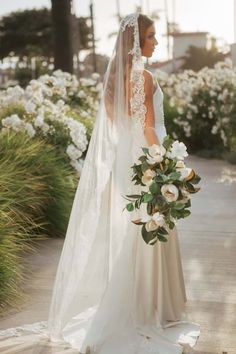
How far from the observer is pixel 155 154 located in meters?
3.93

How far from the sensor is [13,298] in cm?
502

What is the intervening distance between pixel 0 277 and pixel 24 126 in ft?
10.6

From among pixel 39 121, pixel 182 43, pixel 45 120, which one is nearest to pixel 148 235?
pixel 39 121

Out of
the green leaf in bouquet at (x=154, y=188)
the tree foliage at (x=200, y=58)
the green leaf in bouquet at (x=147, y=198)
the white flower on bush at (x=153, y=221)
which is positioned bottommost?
the tree foliage at (x=200, y=58)

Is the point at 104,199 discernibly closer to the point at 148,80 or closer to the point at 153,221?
the point at 153,221

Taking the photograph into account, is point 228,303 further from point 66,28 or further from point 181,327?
point 66,28

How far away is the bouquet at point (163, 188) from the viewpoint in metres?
3.87

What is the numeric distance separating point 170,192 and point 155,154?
25 cm

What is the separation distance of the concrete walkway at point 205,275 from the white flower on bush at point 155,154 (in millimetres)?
1192

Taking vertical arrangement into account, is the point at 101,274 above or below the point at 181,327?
above

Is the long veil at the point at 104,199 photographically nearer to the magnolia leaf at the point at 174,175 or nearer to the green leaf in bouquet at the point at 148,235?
the green leaf in bouquet at the point at 148,235

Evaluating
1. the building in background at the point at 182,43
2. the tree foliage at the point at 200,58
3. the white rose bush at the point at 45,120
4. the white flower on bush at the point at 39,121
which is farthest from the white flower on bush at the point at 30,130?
the building in background at the point at 182,43

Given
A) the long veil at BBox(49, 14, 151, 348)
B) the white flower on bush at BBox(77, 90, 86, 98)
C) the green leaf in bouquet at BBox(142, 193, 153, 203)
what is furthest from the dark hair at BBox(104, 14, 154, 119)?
the white flower on bush at BBox(77, 90, 86, 98)

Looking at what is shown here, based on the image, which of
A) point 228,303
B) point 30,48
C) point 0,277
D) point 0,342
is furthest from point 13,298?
point 30,48
